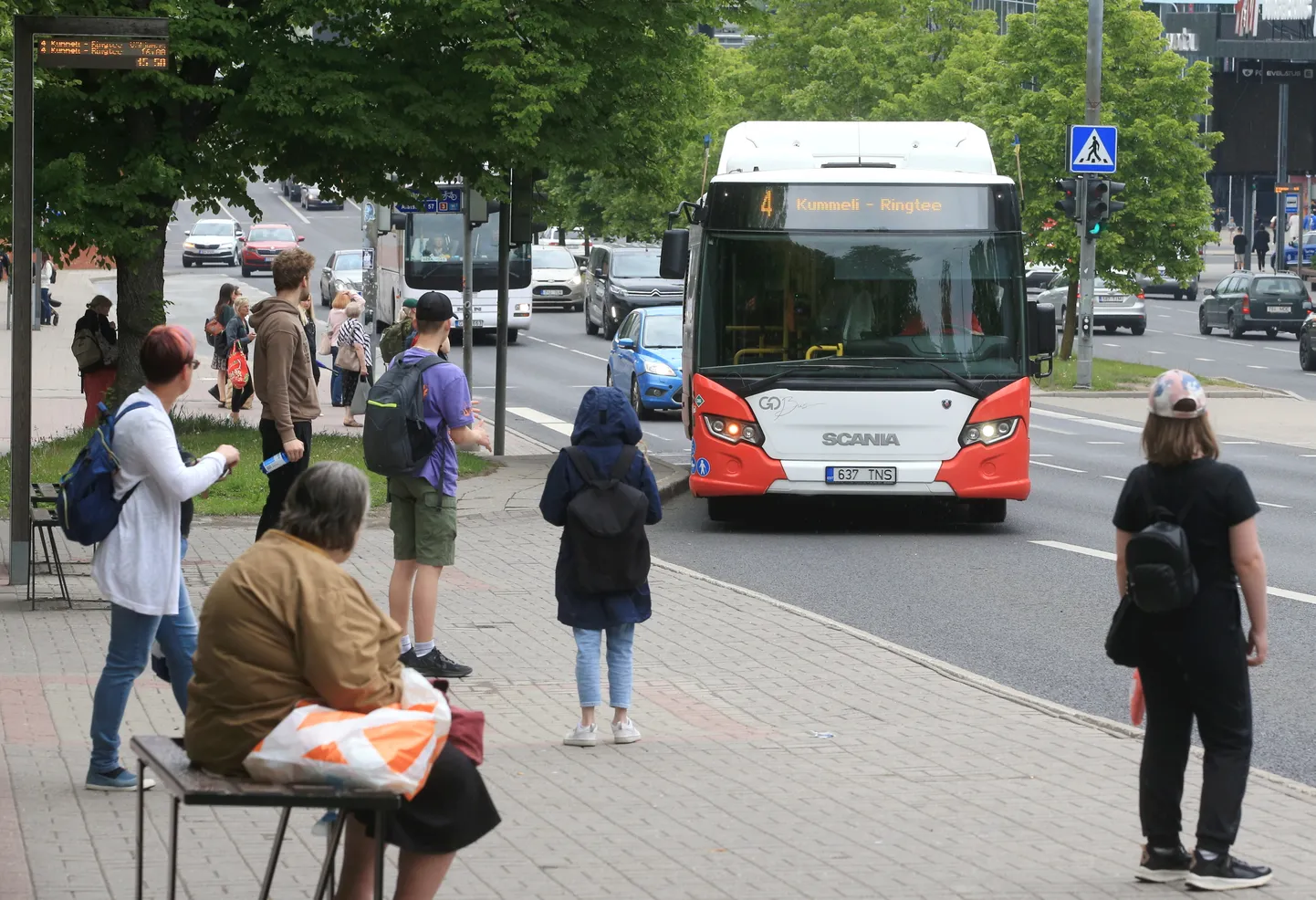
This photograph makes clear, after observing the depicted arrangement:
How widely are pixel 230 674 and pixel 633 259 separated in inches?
1613

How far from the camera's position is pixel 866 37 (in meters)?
57.5

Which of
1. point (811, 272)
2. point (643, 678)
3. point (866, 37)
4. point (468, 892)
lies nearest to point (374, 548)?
point (811, 272)

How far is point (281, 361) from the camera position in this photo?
10.5 m

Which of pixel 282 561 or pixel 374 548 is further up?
pixel 282 561

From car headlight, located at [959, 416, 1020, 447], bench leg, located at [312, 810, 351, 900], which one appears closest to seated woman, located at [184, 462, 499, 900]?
bench leg, located at [312, 810, 351, 900]

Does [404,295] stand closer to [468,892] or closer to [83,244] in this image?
[83,244]

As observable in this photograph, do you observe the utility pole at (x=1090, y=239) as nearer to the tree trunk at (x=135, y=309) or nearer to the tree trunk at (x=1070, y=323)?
the tree trunk at (x=1070, y=323)

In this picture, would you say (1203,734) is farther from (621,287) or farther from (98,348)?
(621,287)

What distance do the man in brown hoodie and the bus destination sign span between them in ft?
4.98

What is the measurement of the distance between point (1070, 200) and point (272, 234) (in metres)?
37.1

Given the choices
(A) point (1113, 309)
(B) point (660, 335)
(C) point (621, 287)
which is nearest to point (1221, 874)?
(B) point (660, 335)

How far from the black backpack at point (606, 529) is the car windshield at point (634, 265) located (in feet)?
120

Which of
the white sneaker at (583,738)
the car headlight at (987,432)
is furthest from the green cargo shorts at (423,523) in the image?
the car headlight at (987,432)

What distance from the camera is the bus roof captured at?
16.3 meters
